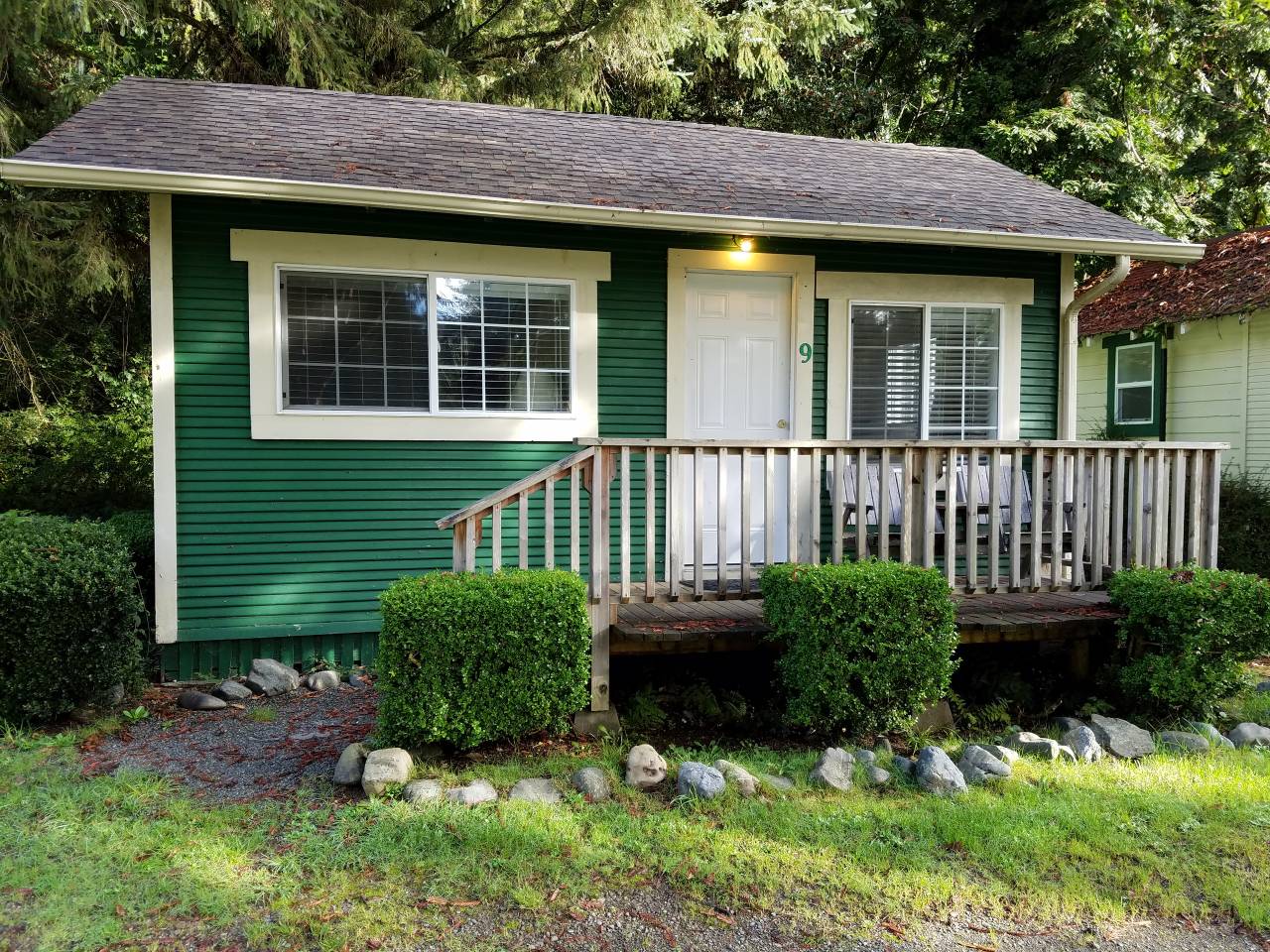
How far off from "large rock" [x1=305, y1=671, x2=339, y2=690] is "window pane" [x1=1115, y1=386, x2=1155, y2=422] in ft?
34.5

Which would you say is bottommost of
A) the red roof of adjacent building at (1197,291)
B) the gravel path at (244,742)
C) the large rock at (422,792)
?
the gravel path at (244,742)

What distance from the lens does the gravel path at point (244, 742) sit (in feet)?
13.3

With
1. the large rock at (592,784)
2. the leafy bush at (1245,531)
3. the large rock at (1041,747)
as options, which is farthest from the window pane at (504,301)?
the leafy bush at (1245,531)

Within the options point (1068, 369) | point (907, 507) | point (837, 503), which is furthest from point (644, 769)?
point (1068, 369)

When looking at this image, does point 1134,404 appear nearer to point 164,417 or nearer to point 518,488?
point 518,488

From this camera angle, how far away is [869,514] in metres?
6.36

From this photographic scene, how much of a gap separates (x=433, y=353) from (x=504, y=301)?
2.13 feet

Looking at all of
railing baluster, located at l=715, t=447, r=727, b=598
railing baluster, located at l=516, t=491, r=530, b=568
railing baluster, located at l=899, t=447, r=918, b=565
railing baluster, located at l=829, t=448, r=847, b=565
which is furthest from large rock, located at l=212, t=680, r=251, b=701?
railing baluster, located at l=899, t=447, r=918, b=565

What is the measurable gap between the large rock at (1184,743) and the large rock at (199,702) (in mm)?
5372

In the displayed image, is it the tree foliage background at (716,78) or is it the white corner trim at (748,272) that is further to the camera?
the tree foliage background at (716,78)

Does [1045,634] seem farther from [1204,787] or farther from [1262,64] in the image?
[1262,64]

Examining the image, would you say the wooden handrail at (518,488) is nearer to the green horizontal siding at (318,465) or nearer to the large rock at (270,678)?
the green horizontal siding at (318,465)

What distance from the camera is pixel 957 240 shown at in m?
6.29

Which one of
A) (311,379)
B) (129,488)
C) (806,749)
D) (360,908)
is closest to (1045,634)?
→ (806,749)
